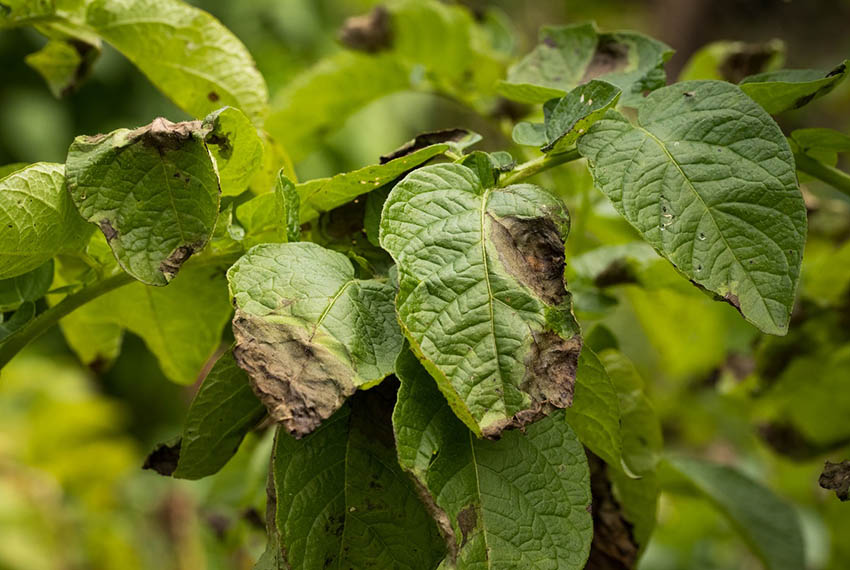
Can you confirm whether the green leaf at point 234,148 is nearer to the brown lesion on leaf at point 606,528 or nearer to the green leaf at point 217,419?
the green leaf at point 217,419

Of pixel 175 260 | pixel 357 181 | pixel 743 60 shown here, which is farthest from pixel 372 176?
pixel 743 60

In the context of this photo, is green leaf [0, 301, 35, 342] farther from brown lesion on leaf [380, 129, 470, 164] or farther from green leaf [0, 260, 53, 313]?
brown lesion on leaf [380, 129, 470, 164]

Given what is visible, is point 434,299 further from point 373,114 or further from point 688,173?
point 373,114

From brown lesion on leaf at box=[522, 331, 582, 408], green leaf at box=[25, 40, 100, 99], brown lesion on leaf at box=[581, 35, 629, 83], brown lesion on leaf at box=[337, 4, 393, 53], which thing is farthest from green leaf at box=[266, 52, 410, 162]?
brown lesion on leaf at box=[522, 331, 582, 408]

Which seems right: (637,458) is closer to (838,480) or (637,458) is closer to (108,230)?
(838,480)

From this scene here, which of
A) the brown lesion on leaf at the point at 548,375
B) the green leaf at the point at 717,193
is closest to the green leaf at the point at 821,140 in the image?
the green leaf at the point at 717,193
